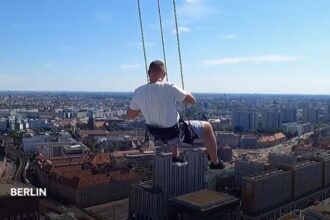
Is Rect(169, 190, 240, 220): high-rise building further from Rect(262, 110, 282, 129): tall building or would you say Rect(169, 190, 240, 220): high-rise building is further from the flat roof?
Rect(262, 110, 282, 129): tall building

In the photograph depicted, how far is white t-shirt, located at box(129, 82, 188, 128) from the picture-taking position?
2838 millimetres

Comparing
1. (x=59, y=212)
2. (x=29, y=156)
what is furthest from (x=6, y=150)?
(x=59, y=212)

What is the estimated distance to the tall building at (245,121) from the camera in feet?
150

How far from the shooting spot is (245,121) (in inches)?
1817

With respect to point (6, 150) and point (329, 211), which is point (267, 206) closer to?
point (329, 211)

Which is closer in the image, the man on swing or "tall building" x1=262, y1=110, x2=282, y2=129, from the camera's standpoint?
the man on swing

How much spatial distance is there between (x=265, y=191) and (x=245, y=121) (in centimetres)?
2977

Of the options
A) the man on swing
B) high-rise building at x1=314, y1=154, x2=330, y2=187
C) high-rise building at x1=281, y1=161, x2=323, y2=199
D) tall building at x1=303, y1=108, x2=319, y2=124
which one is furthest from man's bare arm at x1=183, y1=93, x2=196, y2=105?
tall building at x1=303, y1=108, x2=319, y2=124

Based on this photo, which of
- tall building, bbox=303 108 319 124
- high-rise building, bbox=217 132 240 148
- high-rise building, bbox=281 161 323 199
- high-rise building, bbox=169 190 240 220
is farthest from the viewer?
tall building, bbox=303 108 319 124

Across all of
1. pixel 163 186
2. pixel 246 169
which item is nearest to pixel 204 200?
pixel 163 186

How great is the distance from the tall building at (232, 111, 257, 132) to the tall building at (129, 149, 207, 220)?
1174 inches

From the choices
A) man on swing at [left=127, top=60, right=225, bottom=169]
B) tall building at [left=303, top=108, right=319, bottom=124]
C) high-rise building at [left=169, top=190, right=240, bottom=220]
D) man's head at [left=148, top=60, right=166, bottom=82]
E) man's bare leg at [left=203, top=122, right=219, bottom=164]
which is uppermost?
man's head at [left=148, top=60, right=166, bottom=82]

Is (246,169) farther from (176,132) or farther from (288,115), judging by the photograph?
(288,115)

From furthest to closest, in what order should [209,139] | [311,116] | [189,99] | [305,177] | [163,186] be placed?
[311,116], [305,177], [163,186], [209,139], [189,99]
